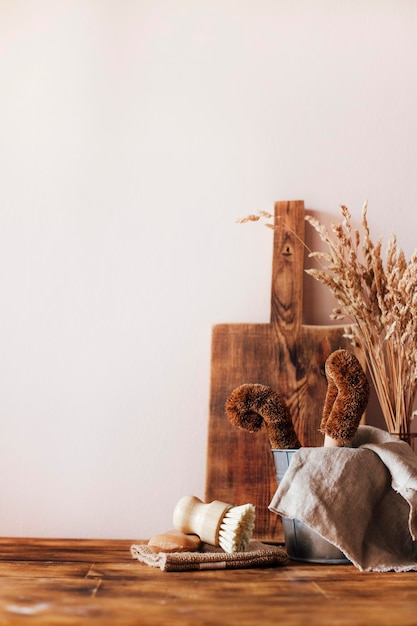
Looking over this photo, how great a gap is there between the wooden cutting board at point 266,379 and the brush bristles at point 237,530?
26 cm

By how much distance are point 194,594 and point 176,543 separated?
0.23 m

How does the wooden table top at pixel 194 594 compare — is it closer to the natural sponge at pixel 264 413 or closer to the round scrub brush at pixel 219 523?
the round scrub brush at pixel 219 523

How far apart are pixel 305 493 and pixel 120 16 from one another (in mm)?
1082

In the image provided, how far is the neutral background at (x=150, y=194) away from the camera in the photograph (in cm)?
154

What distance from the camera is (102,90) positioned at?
1.63 m

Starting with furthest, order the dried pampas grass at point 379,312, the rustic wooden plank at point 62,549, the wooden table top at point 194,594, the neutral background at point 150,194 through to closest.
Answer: the neutral background at point 150,194 < the dried pampas grass at point 379,312 < the rustic wooden plank at point 62,549 < the wooden table top at point 194,594

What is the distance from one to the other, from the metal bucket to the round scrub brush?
76 millimetres

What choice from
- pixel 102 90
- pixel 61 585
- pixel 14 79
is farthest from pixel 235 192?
pixel 61 585

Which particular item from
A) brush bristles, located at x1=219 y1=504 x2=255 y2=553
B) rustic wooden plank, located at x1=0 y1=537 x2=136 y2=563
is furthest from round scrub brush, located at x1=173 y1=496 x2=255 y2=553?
rustic wooden plank, located at x1=0 y1=537 x2=136 y2=563

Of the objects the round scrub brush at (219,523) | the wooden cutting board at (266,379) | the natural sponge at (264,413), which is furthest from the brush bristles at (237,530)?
the wooden cutting board at (266,379)

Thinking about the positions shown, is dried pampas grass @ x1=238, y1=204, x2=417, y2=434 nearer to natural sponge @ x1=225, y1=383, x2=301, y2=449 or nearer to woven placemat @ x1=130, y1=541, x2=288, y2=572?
natural sponge @ x1=225, y1=383, x2=301, y2=449

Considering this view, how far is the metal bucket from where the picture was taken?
1.21 meters

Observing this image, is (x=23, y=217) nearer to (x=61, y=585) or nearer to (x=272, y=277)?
(x=272, y=277)

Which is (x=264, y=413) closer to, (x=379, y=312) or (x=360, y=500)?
(x=360, y=500)
